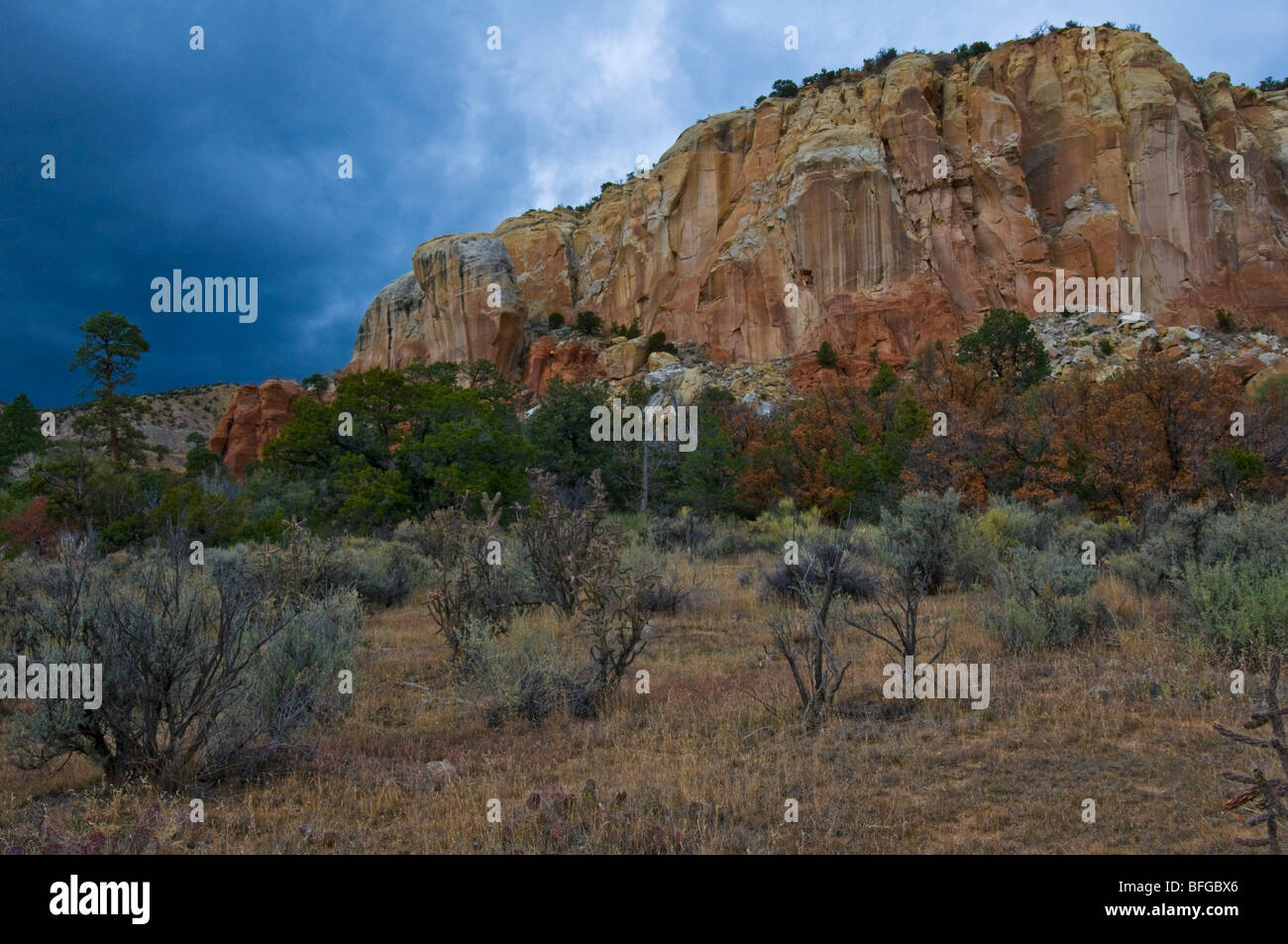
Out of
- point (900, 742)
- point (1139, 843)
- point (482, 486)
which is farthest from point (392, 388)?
point (1139, 843)

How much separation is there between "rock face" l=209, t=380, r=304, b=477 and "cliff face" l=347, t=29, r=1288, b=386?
33.5 meters

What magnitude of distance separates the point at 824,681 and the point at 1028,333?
36642 millimetres

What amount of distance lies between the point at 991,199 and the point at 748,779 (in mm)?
54086

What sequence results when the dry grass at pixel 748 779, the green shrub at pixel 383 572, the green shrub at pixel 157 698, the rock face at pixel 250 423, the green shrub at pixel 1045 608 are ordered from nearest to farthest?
1. the dry grass at pixel 748 779
2. the green shrub at pixel 157 698
3. the green shrub at pixel 1045 608
4. the green shrub at pixel 383 572
5. the rock face at pixel 250 423

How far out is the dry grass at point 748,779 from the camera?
380 centimetres

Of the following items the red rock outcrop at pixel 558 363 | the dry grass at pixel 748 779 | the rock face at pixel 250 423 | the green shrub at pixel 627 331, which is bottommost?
the dry grass at pixel 748 779

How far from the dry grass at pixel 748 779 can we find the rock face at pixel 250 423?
57.0 m

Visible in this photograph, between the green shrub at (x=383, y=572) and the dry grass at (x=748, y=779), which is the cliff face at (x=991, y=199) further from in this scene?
the dry grass at (x=748, y=779)

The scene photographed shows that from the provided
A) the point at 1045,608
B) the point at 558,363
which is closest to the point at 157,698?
the point at 1045,608

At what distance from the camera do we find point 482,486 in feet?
58.7

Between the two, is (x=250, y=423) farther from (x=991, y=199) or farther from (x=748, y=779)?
(x=748, y=779)

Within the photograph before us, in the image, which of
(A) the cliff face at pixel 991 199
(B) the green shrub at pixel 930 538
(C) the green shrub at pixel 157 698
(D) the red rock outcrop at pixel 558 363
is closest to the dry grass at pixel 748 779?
(C) the green shrub at pixel 157 698

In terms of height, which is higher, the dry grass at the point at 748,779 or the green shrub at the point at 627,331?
the green shrub at the point at 627,331

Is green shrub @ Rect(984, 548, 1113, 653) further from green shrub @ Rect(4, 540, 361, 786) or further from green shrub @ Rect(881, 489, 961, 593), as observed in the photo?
green shrub @ Rect(4, 540, 361, 786)
